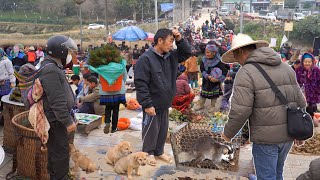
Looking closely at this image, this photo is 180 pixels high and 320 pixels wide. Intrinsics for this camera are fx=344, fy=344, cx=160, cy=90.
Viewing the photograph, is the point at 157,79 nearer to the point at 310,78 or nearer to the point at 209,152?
the point at 209,152

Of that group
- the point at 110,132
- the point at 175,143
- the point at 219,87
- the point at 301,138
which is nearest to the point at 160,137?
the point at 175,143

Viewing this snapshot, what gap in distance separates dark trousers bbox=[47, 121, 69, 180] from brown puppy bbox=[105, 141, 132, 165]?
109 cm

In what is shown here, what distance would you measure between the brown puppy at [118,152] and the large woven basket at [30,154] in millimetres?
1008

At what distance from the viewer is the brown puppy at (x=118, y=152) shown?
15.8 ft

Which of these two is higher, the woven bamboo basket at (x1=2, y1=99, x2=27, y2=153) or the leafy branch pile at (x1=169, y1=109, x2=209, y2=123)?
the woven bamboo basket at (x1=2, y1=99, x2=27, y2=153)

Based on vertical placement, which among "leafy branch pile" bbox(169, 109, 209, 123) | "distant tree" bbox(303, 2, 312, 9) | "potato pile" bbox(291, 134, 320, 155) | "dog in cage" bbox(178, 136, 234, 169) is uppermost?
"distant tree" bbox(303, 2, 312, 9)

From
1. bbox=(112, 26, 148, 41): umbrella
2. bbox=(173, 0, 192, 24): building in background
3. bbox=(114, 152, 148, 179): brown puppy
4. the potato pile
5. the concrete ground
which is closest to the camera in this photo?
bbox=(114, 152, 148, 179): brown puppy

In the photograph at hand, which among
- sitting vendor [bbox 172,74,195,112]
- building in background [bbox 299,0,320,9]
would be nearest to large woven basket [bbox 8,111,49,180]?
sitting vendor [bbox 172,74,195,112]

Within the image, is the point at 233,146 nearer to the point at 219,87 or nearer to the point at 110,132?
the point at 110,132

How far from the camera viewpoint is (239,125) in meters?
3.06

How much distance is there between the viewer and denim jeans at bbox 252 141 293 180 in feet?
10.2

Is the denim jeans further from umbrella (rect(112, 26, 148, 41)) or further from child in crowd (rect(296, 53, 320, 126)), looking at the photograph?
umbrella (rect(112, 26, 148, 41))

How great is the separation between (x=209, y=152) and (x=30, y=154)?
2.40 meters

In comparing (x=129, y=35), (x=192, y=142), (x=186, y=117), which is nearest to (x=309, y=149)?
(x=192, y=142)
